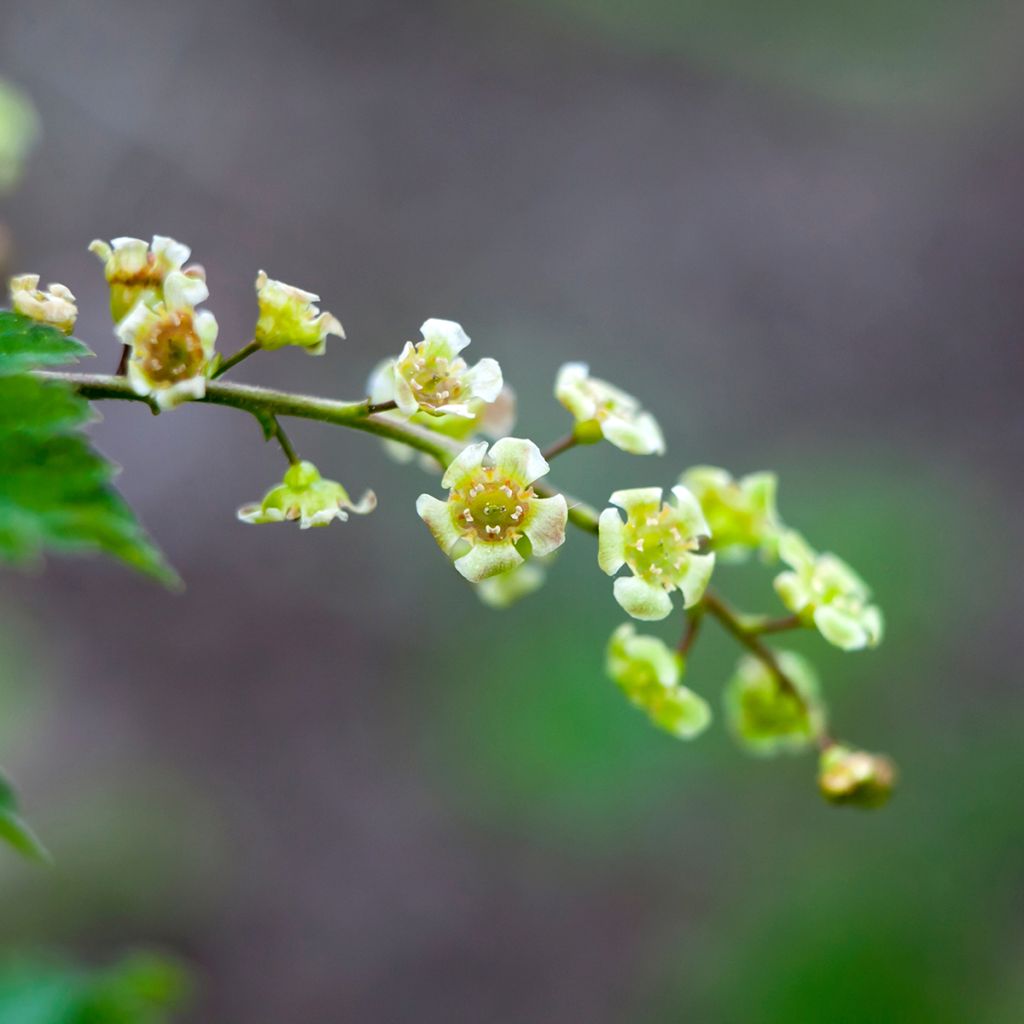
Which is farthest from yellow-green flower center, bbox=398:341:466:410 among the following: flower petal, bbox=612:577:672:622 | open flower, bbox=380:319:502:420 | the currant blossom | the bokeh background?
the bokeh background

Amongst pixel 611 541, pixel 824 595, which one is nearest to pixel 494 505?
pixel 611 541

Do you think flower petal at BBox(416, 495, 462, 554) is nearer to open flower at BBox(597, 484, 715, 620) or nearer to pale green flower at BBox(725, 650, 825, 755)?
open flower at BBox(597, 484, 715, 620)

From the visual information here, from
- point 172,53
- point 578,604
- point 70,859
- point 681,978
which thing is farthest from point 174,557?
point 172,53

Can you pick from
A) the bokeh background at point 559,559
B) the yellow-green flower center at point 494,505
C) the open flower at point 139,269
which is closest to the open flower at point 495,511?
the yellow-green flower center at point 494,505

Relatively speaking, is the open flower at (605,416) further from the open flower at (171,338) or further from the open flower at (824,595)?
the open flower at (171,338)

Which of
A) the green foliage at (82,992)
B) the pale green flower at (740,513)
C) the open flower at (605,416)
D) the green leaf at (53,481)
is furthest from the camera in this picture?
the green foliage at (82,992)

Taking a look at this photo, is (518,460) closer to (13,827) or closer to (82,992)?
(13,827)
